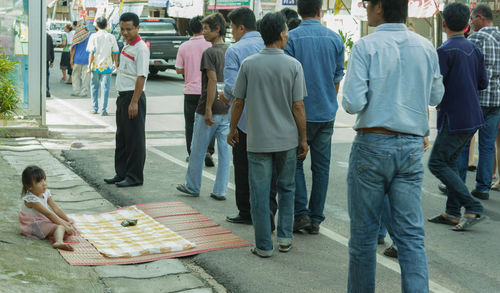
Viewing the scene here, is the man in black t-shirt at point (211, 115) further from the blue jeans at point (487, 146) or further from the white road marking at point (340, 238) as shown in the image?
the blue jeans at point (487, 146)

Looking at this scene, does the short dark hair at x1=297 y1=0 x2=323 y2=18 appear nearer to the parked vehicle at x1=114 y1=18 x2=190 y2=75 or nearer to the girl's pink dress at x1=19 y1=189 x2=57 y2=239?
the girl's pink dress at x1=19 y1=189 x2=57 y2=239

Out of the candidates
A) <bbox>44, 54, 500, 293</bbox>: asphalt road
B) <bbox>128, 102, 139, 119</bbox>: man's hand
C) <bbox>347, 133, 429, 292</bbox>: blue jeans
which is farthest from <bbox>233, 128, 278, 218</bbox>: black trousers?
<bbox>347, 133, 429, 292</bbox>: blue jeans

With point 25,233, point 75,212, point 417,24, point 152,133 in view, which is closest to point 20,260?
point 25,233

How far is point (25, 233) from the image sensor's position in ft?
18.5

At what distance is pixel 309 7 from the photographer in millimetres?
5930

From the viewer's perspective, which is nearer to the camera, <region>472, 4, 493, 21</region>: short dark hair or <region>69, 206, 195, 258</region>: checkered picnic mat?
<region>69, 206, 195, 258</region>: checkered picnic mat

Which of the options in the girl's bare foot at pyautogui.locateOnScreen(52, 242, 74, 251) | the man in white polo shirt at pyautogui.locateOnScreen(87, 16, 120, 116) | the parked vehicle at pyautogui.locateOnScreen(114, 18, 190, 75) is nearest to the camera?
the girl's bare foot at pyautogui.locateOnScreen(52, 242, 74, 251)

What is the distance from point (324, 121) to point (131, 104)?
260 cm

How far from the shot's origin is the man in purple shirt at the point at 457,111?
6.43m

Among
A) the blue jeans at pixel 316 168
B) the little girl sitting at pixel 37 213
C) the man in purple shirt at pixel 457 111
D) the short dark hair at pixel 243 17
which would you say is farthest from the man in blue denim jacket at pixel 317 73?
the little girl sitting at pixel 37 213

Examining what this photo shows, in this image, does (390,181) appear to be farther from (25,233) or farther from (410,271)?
(25,233)

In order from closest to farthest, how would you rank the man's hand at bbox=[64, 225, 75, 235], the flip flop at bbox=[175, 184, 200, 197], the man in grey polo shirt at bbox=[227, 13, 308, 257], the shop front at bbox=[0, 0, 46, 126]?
the man in grey polo shirt at bbox=[227, 13, 308, 257]
the man's hand at bbox=[64, 225, 75, 235]
the flip flop at bbox=[175, 184, 200, 197]
the shop front at bbox=[0, 0, 46, 126]

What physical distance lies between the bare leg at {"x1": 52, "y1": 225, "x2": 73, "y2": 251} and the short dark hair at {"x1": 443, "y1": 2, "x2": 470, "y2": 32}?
153 inches

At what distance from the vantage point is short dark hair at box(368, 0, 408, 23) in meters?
3.82
